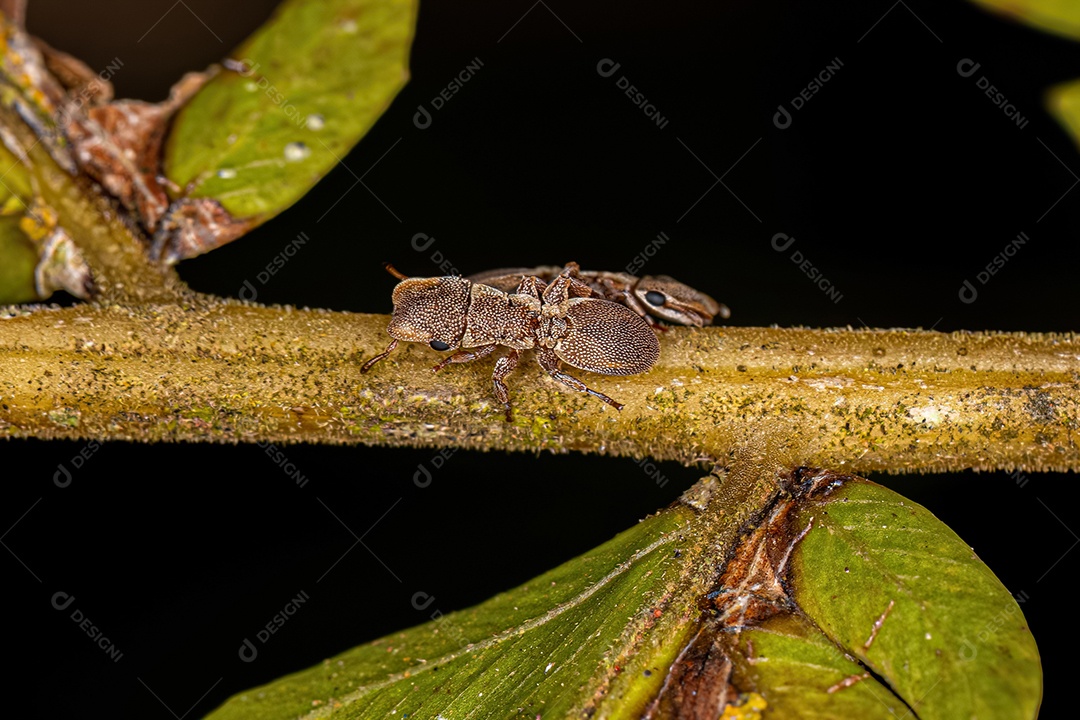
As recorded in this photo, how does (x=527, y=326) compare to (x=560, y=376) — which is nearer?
(x=560, y=376)

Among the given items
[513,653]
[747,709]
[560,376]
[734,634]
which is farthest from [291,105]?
[747,709]

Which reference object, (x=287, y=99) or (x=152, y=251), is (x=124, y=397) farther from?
(x=287, y=99)

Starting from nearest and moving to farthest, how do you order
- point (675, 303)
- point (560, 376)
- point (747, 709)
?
1. point (747, 709)
2. point (560, 376)
3. point (675, 303)

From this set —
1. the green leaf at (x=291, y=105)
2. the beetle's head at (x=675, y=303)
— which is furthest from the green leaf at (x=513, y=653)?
the green leaf at (x=291, y=105)

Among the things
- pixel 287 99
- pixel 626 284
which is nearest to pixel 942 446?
pixel 626 284

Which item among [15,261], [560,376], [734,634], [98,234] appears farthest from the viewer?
[15,261]

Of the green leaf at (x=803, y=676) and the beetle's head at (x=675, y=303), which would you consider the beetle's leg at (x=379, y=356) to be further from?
the green leaf at (x=803, y=676)

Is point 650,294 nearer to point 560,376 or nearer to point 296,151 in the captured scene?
point 560,376

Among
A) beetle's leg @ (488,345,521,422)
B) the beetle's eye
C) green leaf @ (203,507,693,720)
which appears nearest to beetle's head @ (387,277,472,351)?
beetle's leg @ (488,345,521,422)
